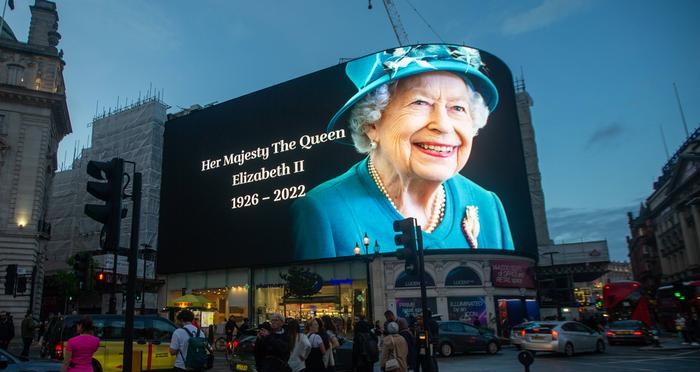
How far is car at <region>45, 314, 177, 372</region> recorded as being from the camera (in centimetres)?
1434

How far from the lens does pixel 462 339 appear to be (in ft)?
73.3

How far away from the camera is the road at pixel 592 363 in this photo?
16006 millimetres

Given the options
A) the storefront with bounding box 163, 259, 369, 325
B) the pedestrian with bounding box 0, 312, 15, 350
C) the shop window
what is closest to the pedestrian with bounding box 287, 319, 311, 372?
the shop window

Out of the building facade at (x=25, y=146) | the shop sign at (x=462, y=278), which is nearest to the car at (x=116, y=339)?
the shop sign at (x=462, y=278)

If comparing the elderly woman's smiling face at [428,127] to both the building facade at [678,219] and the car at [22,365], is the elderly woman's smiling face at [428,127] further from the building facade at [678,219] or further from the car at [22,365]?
the car at [22,365]

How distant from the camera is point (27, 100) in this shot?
3903 centimetres

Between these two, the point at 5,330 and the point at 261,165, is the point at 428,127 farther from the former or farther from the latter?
the point at 5,330

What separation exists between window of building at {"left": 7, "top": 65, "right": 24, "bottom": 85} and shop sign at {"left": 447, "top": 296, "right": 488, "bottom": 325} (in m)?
34.7

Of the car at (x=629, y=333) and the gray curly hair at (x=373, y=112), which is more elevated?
the gray curly hair at (x=373, y=112)

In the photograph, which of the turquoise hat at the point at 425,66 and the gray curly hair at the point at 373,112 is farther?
the gray curly hair at the point at 373,112

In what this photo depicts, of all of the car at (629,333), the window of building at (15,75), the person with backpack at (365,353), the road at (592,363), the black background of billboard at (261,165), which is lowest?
the road at (592,363)

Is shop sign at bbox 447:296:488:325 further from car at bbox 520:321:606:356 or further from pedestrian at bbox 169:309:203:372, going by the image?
pedestrian at bbox 169:309:203:372

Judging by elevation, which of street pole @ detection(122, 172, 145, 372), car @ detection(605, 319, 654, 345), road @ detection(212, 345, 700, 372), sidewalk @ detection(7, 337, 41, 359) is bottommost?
road @ detection(212, 345, 700, 372)

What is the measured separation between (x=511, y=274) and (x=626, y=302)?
28.3 ft
